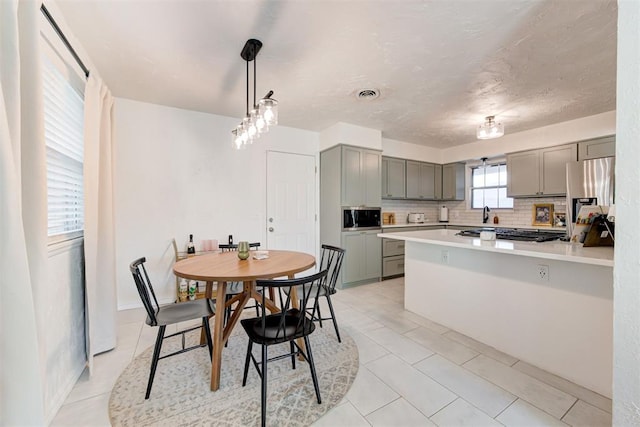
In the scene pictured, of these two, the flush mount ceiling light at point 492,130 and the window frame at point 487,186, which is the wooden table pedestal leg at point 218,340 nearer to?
the flush mount ceiling light at point 492,130

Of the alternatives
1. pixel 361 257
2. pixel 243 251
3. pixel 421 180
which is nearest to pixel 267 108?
pixel 243 251

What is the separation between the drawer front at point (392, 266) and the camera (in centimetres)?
438

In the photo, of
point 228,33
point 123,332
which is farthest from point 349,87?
point 123,332

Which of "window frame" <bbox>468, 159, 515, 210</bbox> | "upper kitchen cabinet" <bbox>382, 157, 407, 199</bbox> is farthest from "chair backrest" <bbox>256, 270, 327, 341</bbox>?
"window frame" <bbox>468, 159, 515, 210</bbox>

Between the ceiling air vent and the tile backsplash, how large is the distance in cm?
243

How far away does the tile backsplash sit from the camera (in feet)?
14.9

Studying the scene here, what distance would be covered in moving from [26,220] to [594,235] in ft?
10.9

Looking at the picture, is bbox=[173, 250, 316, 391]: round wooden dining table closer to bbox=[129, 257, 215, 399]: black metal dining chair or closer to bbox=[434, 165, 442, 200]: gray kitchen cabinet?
bbox=[129, 257, 215, 399]: black metal dining chair

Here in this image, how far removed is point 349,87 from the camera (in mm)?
2748

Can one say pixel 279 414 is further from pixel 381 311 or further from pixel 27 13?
pixel 27 13

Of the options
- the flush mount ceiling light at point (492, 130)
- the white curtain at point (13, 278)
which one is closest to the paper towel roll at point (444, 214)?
the flush mount ceiling light at point (492, 130)

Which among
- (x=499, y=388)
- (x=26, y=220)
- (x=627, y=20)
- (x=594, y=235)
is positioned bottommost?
(x=499, y=388)

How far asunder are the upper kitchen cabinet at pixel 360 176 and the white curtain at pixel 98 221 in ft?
8.97

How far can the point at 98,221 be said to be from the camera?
7.04 feet
